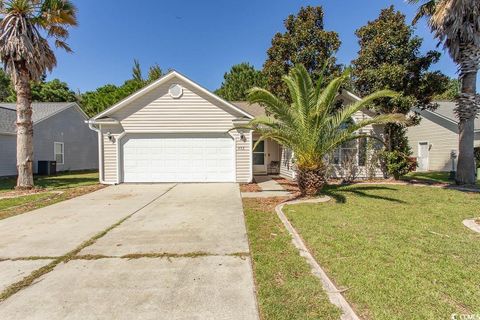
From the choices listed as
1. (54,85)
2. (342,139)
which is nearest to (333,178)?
(342,139)

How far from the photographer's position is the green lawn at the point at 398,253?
109 inches

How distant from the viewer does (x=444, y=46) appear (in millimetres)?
10680

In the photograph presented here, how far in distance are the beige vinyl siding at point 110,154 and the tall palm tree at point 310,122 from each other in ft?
24.0

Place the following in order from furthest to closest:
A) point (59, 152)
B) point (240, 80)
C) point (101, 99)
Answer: point (240, 80), point (101, 99), point (59, 152)

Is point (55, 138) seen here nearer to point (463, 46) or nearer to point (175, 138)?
point (175, 138)

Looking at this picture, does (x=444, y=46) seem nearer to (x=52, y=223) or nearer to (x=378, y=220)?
(x=378, y=220)

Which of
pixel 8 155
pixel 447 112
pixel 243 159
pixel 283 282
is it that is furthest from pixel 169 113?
pixel 447 112

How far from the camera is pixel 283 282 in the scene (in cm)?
323

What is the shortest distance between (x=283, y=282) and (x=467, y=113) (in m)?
11.4

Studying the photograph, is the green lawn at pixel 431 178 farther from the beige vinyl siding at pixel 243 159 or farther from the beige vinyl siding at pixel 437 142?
the beige vinyl siding at pixel 243 159

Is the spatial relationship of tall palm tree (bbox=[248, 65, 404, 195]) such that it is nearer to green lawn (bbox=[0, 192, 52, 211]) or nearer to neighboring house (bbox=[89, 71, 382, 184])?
neighboring house (bbox=[89, 71, 382, 184])

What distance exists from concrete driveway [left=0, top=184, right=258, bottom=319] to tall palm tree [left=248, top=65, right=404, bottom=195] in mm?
2706

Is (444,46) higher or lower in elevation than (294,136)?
higher

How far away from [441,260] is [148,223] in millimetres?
5364
